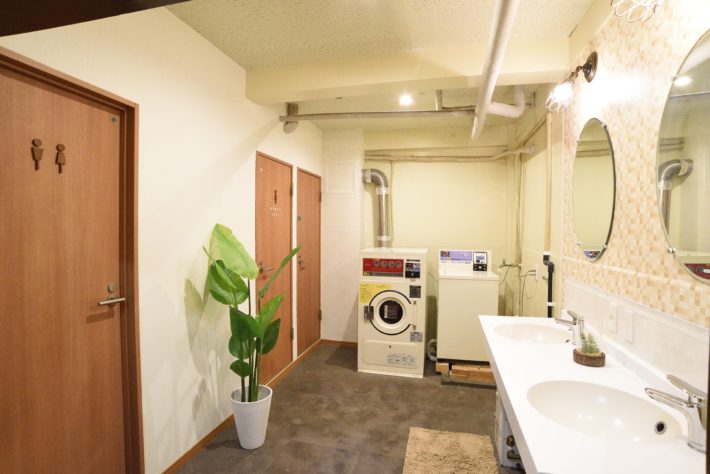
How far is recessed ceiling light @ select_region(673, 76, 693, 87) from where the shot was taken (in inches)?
43.1

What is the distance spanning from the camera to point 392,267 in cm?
342

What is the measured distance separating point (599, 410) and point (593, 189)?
1.15m

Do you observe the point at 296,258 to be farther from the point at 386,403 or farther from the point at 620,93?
the point at 620,93

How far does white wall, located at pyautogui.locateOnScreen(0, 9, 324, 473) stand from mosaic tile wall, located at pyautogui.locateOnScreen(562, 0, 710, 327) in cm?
232

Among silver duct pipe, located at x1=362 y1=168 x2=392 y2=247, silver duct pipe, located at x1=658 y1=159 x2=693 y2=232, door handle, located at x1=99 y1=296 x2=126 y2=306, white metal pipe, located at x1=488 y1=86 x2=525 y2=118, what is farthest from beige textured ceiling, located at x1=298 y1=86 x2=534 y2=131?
door handle, located at x1=99 y1=296 x2=126 y2=306

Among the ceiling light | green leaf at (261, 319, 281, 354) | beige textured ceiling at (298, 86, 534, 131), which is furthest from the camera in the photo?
beige textured ceiling at (298, 86, 534, 131)

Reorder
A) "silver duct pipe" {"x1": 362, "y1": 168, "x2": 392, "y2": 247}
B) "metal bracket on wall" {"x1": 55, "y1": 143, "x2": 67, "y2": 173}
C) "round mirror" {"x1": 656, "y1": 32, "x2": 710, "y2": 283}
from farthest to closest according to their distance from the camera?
"silver duct pipe" {"x1": 362, "y1": 168, "x2": 392, "y2": 247}, "metal bracket on wall" {"x1": 55, "y1": 143, "x2": 67, "y2": 173}, "round mirror" {"x1": 656, "y1": 32, "x2": 710, "y2": 283}

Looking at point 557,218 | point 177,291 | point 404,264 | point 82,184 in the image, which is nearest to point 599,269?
point 557,218

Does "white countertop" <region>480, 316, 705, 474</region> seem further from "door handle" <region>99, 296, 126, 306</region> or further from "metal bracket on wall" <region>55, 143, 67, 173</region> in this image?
"metal bracket on wall" <region>55, 143, 67, 173</region>

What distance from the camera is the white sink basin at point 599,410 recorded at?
1050 mm

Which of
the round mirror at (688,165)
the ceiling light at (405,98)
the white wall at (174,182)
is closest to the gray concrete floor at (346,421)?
the white wall at (174,182)

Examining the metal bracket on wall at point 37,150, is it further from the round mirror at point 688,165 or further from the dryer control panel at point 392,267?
the dryer control panel at point 392,267

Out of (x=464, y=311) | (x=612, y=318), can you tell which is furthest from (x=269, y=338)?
(x=464, y=311)

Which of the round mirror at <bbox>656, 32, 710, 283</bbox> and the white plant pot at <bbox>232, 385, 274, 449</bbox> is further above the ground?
the round mirror at <bbox>656, 32, 710, 283</bbox>
